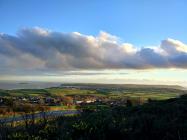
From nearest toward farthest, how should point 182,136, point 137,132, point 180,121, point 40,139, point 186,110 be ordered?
1. point 40,139
2. point 182,136
3. point 137,132
4. point 180,121
5. point 186,110

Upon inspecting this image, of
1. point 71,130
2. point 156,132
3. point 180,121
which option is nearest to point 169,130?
point 156,132

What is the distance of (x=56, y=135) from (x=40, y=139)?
5.43 feet

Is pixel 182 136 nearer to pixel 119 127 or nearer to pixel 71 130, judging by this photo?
pixel 119 127

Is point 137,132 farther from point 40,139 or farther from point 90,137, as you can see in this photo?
point 40,139

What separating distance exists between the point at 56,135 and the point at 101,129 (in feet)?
7.06

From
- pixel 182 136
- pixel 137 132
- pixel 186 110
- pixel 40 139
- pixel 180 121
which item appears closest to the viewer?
pixel 40 139

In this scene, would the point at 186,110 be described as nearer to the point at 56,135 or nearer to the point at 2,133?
the point at 56,135

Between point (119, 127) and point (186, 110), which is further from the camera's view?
point (186, 110)

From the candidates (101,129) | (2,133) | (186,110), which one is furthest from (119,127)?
(186,110)

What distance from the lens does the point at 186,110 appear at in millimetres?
21766

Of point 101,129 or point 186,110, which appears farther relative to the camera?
point 186,110

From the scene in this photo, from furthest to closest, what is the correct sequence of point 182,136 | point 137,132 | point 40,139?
point 137,132
point 182,136
point 40,139

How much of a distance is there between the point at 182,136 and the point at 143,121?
341cm

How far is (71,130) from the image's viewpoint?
50.9 feet
